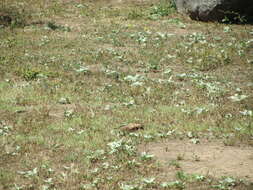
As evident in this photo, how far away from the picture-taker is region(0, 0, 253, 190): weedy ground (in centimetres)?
949

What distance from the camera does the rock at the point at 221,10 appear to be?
2169 cm

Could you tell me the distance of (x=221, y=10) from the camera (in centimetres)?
2180

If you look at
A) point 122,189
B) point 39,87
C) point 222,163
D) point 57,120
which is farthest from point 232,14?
point 122,189

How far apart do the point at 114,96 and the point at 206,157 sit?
4.06m

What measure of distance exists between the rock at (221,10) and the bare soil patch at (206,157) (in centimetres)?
1170

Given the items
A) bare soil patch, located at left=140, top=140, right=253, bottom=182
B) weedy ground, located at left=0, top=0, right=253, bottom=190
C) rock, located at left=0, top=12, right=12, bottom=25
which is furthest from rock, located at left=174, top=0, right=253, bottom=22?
bare soil patch, located at left=140, top=140, right=253, bottom=182

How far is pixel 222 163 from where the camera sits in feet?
32.0

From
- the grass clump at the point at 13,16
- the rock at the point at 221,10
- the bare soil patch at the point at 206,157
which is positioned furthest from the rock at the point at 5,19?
the bare soil patch at the point at 206,157

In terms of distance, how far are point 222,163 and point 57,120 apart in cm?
379

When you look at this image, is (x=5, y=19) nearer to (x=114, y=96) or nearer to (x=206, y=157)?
(x=114, y=96)

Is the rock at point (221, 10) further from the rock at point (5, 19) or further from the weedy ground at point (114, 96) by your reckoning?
the rock at point (5, 19)

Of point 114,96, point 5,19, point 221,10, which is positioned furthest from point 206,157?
point 5,19

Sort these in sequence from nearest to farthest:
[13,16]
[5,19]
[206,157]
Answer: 1. [206,157]
2. [5,19]
3. [13,16]

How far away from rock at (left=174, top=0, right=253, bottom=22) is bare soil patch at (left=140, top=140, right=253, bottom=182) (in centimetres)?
1170
